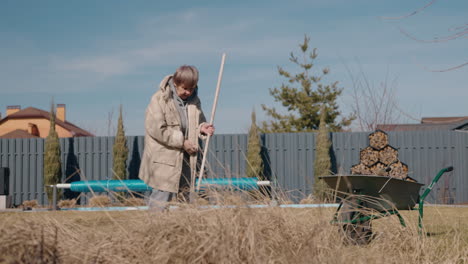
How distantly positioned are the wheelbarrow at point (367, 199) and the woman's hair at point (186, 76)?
1.22m

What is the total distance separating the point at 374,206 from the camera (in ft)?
12.5

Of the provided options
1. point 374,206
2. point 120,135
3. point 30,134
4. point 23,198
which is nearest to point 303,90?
point 120,135

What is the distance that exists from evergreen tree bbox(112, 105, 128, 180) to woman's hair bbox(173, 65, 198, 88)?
29.6 feet

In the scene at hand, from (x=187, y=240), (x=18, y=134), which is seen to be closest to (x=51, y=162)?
(x=187, y=240)

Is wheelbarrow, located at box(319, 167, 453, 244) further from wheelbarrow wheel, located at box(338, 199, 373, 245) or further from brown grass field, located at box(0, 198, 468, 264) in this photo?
brown grass field, located at box(0, 198, 468, 264)

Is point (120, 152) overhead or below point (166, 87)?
below

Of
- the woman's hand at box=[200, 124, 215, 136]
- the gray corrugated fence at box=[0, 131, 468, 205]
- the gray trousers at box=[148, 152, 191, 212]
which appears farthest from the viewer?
the gray corrugated fence at box=[0, 131, 468, 205]

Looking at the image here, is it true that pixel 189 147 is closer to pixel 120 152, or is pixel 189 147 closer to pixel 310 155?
pixel 120 152

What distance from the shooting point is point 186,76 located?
3482 mm

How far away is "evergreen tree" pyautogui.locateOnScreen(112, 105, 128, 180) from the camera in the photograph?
12347 millimetres

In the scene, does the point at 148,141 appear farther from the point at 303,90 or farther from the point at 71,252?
the point at 303,90

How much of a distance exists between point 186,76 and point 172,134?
1.39 ft

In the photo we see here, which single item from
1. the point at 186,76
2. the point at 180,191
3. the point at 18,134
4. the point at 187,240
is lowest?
the point at 187,240

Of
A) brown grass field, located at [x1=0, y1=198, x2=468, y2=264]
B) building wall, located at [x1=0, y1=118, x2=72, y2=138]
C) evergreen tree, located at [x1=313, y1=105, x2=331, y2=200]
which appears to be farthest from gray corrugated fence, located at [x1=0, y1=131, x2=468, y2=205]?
building wall, located at [x1=0, y1=118, x2=72, y2=138]
